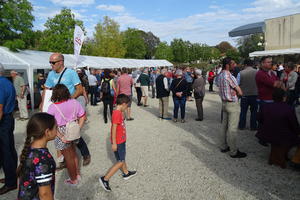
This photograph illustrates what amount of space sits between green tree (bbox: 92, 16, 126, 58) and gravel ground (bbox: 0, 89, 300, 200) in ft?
113

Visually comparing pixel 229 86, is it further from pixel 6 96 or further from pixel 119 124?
pixel 6 96

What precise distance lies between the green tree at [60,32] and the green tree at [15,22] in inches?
419

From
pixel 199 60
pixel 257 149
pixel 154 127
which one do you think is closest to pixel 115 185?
pixel 257 149

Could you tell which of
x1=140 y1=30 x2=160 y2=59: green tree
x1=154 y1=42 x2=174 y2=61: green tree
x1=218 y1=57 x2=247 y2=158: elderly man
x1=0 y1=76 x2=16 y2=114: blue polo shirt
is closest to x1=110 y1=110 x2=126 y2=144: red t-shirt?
x1=0 y1=76 x2=16 y2=114: blue polo shirt

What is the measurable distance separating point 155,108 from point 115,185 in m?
7.27

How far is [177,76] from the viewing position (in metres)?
7.71

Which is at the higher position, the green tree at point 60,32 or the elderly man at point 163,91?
the green tree at point 60,32

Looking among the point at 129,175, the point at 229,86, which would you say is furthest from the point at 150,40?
the point at 129,175

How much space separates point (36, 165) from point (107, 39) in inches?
1575

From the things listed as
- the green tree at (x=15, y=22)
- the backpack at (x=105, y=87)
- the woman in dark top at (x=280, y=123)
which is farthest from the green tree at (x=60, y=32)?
the woman in dark top at (x=280, y=123)

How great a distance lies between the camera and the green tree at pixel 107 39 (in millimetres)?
39500

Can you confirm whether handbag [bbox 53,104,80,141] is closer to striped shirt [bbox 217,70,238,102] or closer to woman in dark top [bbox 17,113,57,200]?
woman in dark top [bbox 17,113,57,200]

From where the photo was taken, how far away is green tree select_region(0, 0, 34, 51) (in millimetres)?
10430

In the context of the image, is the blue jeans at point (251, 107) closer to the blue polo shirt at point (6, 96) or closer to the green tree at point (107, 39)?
the blue polo shirt at point (6, 96)
